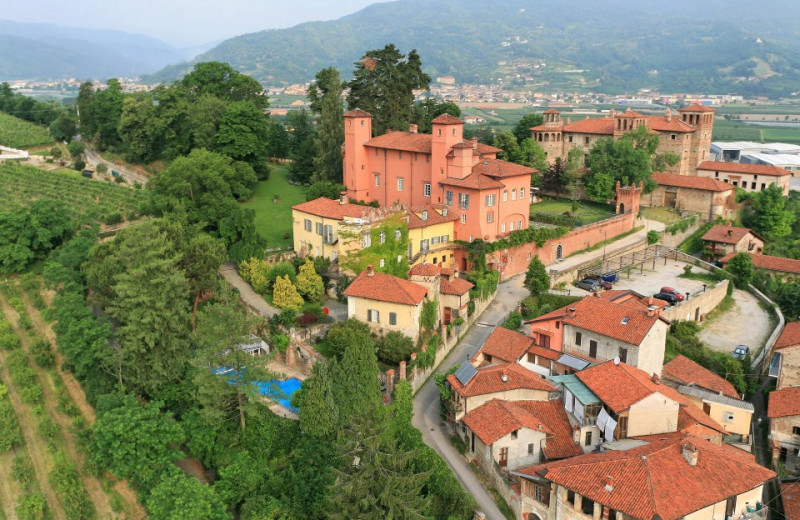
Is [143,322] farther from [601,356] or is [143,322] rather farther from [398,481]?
[601,356]

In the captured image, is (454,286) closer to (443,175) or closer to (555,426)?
(443,175)

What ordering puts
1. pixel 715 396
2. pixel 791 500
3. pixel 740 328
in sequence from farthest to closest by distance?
pixel 740 328 < pixel 715 396 < pixel 791 500

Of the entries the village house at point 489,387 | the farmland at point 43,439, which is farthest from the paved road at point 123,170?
the village house at point 489,387

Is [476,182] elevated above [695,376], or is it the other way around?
[476,182]

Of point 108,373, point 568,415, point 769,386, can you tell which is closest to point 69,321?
point 108,373

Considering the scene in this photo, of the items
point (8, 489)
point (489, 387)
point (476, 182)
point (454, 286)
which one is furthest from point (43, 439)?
point (476, 182)

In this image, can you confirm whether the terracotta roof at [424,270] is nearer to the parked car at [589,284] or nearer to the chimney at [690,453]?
the parked car at [589,284]
